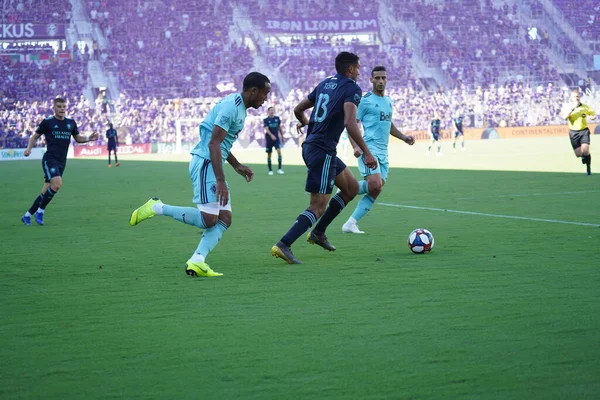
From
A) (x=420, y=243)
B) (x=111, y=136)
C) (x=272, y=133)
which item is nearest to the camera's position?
(x=420, y=243)

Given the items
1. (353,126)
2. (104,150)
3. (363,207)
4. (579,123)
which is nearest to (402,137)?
(363,207)

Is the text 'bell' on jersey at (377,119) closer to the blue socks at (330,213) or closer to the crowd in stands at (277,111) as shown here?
the blue socks at (330,213)

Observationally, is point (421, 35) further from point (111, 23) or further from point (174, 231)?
point (174, 231)

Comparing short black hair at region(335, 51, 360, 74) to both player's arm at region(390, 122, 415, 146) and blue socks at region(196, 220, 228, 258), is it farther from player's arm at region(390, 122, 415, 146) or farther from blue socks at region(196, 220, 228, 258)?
player's arm at region(390, 122, 415, 146)

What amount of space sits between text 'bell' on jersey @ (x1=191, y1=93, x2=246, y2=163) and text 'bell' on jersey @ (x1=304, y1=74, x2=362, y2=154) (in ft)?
3.92

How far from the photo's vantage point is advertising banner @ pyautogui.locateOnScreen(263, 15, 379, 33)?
5800cm

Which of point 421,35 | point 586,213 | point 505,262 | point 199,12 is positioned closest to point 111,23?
point 199,12

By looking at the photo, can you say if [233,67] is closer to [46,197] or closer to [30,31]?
[30,31]

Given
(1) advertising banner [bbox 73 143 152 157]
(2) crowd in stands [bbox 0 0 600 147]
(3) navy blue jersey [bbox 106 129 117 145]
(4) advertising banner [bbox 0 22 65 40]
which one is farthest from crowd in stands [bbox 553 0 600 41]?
(3) navy blue jersey [bbox 106 129 117 145]

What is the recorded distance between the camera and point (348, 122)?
8508 mm

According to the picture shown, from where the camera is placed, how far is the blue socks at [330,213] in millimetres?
9305

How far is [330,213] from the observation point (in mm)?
9414

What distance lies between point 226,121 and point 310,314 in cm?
221

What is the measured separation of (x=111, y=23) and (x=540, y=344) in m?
53.3
